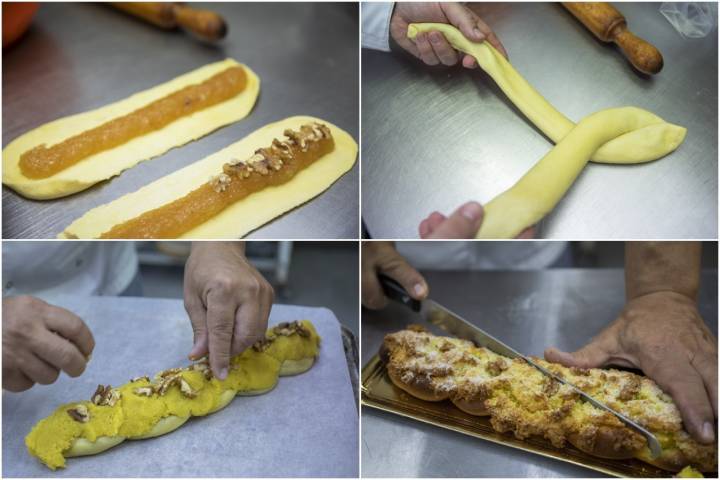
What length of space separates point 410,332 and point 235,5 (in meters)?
1.31

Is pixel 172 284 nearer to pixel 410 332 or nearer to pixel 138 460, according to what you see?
pixel 138 460

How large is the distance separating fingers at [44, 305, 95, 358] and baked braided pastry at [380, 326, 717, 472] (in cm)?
61

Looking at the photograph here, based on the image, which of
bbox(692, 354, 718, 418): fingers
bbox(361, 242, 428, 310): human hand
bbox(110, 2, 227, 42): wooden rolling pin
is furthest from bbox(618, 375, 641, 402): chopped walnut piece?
bbox(110, 2, 227, 42): wooden rolling pin

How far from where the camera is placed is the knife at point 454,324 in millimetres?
1213

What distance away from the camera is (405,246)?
1748mm

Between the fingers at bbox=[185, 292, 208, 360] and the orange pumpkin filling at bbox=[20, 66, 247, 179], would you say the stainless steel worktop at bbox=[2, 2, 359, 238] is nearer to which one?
the orange pumpkin filling at bbox=[20, 66, 247, 179]

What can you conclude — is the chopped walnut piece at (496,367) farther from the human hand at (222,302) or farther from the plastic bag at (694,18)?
the plastic bag at (694,18)

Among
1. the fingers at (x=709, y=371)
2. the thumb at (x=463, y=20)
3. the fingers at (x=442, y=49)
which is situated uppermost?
the thumb at (x=463, y=20)

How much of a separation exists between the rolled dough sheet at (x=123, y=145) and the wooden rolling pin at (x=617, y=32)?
2.95 ft

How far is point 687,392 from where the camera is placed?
111 centimetres

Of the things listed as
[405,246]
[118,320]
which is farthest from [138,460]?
[405,246]

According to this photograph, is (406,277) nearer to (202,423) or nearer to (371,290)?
(371,290)

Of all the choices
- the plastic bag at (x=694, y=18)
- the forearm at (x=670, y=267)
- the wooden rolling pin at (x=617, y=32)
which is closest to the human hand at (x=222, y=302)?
the forearm at (x=670, y=267)

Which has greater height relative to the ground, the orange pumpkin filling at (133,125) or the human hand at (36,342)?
the orange pumpkin filling at (133,125)
